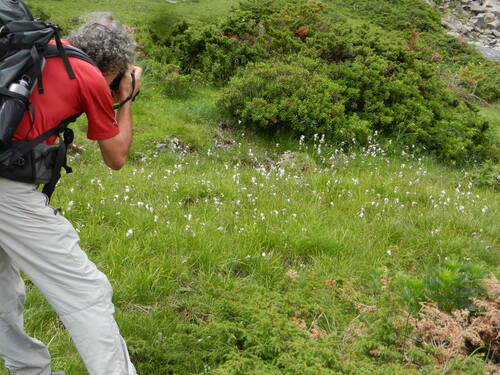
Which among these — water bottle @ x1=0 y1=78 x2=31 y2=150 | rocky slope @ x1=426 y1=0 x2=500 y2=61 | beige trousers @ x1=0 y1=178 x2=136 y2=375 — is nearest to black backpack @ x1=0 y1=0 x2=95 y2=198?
water bottle @ x1=0 y1=78 x2=31 y2=150

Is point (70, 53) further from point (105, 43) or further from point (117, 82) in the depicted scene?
point (117, 82)

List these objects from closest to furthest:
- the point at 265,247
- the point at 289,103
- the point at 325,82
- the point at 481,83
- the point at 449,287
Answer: the point at 449,287
the point at 265,247
the point at 289,103
the point at 325,82
the point at 481,83

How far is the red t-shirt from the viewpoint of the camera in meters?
2.60

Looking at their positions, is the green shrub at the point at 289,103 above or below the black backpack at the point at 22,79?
below

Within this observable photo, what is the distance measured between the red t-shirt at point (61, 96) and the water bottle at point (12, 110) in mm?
111

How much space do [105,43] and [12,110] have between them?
0.72m

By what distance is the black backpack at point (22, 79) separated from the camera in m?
2.44

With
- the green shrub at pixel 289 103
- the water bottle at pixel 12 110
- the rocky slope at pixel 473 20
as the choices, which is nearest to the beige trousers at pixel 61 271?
the water bottle at pixel 12 110

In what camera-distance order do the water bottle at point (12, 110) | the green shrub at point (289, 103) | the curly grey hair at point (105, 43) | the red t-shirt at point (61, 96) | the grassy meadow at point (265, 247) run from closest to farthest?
the water bottle at point (12, 110) < the red t-shirt at point (61, 96) < the curly grey hair at point (105, 43) < the grassy meadow at point (265, 247) < the green shrub at point (289, 103)

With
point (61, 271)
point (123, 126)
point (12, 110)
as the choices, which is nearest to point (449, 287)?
point (123, 126)

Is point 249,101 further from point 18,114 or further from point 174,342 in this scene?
point 18,114

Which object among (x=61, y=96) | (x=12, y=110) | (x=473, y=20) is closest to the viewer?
(x=12, y=110)

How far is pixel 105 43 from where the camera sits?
2.85 meters

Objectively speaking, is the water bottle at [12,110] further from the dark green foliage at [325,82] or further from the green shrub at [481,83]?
the green shrub at [481,83]
